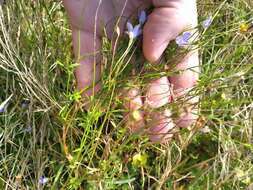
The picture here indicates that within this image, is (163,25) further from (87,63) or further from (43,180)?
(43,180)

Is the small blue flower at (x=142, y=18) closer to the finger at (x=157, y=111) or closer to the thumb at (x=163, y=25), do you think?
Answer: the thumb at (x=163, y=25)

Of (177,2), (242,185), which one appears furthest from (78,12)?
(242,185)

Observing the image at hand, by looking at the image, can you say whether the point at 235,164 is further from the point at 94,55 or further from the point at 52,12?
the point at 52,12

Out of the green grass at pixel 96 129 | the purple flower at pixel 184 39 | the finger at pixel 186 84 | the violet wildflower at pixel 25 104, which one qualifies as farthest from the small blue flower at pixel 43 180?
the purple flower at pixel 184 39

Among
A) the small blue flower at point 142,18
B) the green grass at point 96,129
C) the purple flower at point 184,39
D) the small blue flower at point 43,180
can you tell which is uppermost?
the small blue flower at point 142,18

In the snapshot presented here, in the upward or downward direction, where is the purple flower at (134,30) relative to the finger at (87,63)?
upward

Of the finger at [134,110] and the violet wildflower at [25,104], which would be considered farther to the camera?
the violet wildflower at [25,104]

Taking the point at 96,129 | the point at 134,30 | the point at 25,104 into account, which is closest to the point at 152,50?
the point at 134,30

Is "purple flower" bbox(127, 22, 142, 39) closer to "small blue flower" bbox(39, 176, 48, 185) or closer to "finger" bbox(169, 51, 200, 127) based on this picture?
"finger" bbox(169, 51, 200, 127)
